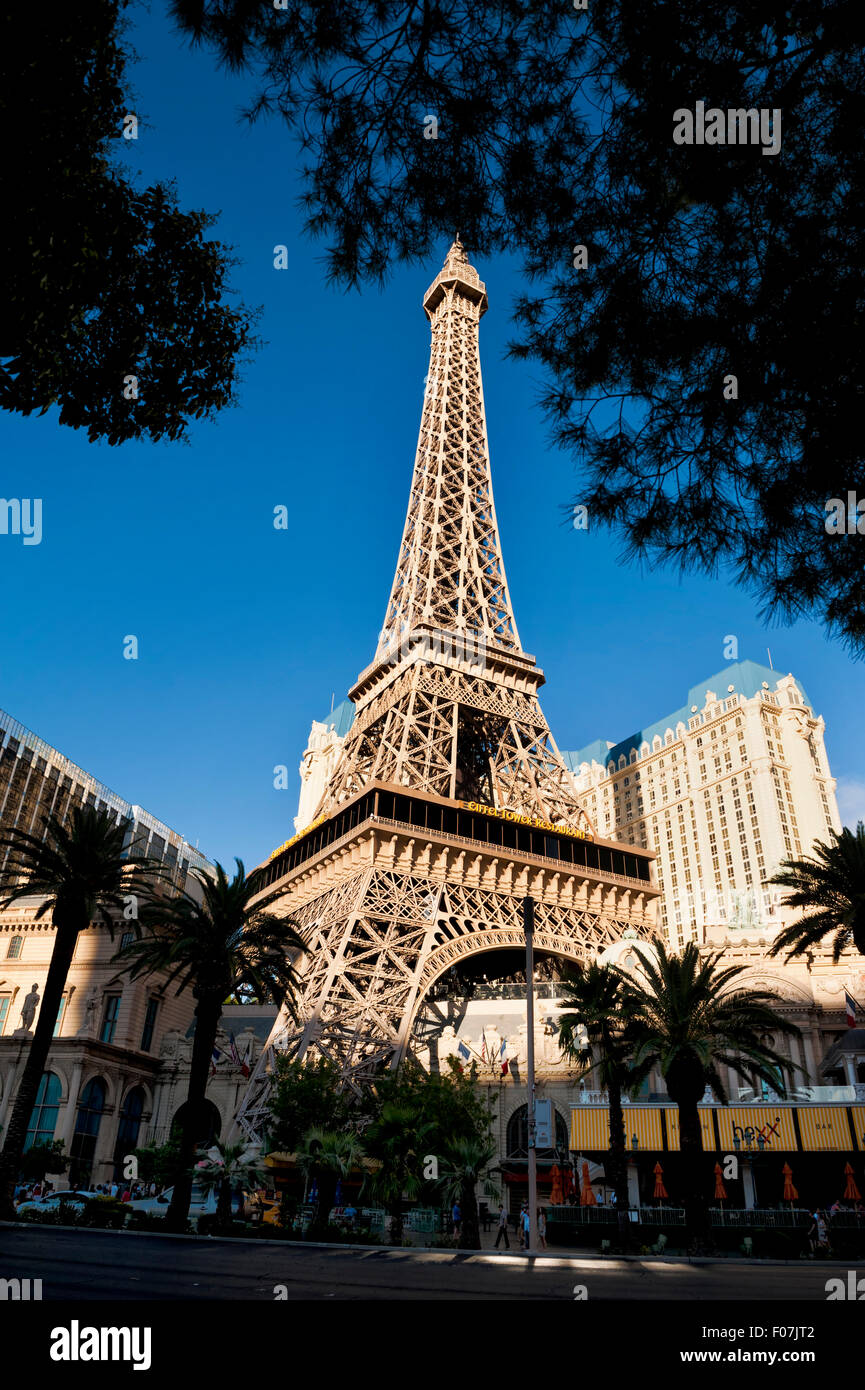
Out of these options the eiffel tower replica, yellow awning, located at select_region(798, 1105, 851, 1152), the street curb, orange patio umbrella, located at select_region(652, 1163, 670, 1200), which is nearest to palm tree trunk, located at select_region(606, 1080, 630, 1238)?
the street curb

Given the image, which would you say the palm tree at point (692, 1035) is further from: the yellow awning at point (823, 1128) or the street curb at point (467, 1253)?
the yellow awning at point (823, 1128)

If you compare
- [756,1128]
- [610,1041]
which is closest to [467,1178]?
[610,1041]

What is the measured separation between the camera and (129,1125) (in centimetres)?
5050

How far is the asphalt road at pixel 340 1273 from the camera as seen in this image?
1064 centimetres

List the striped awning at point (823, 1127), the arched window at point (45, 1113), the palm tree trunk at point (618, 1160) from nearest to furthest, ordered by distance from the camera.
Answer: the palm tree trunk at point (618, 1160) < the striped awning at point (823, 1127) < the arched window at point (45, 1113)

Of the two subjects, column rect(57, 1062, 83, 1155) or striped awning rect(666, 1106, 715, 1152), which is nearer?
striped awning rect(666, 1106, 715, 1152)

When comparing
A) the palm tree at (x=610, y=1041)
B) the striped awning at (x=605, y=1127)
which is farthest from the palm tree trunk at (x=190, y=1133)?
the striped awning at (x=605, y=1127)

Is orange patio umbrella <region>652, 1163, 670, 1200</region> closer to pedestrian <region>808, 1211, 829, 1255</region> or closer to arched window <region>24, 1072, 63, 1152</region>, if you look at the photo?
pedestrian <region>808, 1211, 829, 1255</region>

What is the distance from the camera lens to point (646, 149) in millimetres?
9547

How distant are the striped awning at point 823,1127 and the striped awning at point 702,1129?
11.7ft

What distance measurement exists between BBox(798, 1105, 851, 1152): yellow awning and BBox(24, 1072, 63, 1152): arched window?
116ft

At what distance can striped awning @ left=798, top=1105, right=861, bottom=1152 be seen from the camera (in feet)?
112

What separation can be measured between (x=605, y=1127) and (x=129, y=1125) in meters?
27.9
